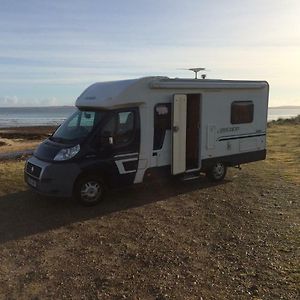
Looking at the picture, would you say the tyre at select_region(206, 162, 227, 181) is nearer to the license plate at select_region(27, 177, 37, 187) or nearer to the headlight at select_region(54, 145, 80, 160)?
the headlight at select_region(54, 145, 80, 160)

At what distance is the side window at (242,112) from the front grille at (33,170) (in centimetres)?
526

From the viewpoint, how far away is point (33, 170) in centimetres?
927

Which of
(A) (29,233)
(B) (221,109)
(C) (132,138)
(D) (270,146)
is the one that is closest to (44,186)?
(A) (29,233)

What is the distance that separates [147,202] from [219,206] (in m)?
1.50

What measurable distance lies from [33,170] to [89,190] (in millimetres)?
1176

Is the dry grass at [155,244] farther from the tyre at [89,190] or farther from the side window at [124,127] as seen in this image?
the side window at [124,127]

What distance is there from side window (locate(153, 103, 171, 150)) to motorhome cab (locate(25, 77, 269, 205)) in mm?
22

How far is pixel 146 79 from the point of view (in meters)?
9.99

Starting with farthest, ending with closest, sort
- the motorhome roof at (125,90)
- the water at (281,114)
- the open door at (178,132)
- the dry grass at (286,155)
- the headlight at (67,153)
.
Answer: the water at (281,114)
the dry grass at (286,155)
the open door at (178,132)
the motorhome roof at (125,90)
the headlight at (67,153)

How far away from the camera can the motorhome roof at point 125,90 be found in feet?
31.4

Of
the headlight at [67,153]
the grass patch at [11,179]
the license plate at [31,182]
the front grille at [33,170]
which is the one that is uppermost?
the headlight at [67,153]

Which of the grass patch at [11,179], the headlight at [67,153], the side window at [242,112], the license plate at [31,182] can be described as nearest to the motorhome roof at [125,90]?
the headlight at [67,153]

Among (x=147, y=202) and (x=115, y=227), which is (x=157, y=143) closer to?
(x=147, y=202)

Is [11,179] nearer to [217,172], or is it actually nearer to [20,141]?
[217,172]
